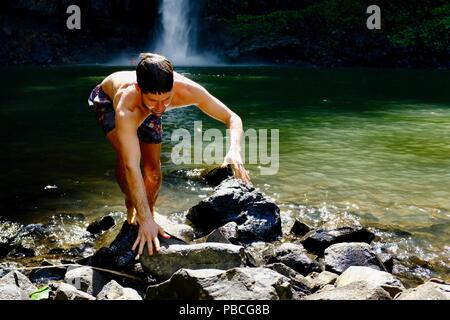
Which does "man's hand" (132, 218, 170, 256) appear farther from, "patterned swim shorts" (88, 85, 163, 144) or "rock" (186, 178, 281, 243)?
"rock" (186, 178, 281, 243)

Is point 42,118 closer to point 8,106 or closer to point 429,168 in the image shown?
point 8,106

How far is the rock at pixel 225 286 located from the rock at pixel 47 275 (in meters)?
1.51

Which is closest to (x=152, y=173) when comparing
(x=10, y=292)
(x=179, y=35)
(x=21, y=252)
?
(x=21, y=252)

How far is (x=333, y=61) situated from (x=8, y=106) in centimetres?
3490

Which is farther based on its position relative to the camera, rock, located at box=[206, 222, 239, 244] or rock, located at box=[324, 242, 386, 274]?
rock, located at box=[206, 222, 239, 244]

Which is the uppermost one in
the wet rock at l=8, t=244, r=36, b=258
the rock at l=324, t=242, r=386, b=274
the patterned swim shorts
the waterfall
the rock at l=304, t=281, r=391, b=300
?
the waterfall

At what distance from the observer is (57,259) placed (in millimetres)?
5516

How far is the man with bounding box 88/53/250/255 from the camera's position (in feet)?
13.0

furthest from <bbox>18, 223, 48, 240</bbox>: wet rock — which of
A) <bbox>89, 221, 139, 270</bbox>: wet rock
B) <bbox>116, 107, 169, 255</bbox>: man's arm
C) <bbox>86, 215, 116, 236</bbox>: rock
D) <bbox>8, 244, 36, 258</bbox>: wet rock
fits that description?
<bbox>116, 107, 169, 255</bbox>: man's arm

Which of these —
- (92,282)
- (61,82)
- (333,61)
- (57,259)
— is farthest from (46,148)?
(333,61)

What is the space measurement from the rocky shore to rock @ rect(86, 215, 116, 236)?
1cm

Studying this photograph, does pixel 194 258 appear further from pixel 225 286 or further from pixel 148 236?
pixel 225 286

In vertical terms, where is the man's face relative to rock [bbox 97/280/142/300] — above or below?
above
